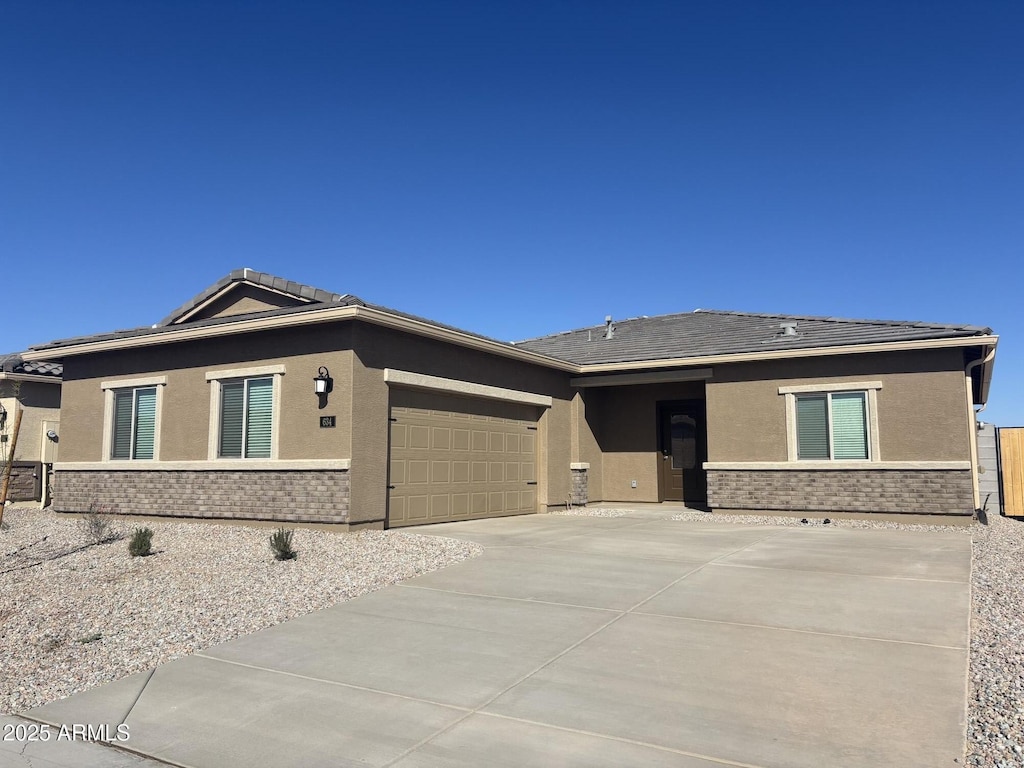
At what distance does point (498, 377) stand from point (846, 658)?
34.0 ft

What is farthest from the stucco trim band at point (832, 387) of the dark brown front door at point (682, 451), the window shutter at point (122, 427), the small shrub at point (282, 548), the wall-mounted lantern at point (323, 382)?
the window shutter at point (122, 427)

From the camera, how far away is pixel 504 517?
15297 millimetres

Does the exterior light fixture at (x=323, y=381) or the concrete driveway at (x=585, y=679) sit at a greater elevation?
the exterior light fixture at (x=323, y=381)

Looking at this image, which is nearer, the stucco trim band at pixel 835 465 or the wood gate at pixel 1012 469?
the stucco trim band at pixel 835 465

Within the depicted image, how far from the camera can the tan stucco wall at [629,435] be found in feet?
59.1

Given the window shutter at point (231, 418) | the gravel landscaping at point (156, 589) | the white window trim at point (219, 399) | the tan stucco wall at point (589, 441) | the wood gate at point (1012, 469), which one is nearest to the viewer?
the gravel landscaping at point (156, 589)

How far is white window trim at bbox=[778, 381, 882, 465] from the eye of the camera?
1405 centimetres

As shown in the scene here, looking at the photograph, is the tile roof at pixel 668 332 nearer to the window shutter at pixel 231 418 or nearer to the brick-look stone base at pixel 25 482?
the window shutter at pixel 231 418

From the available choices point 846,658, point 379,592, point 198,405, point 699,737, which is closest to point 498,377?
point 198,405

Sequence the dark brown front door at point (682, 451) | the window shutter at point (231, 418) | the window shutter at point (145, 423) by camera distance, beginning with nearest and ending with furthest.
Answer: the window shutter at point (231, 418), the window shutter at point (145, 423), the dark brown front door at point (682, 451)

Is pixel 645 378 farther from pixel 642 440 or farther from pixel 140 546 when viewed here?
pixel 140 546

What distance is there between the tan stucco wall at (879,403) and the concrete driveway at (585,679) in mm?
5826

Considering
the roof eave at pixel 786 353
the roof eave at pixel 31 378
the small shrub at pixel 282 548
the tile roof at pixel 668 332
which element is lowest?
the small shrub at pixel 282 548

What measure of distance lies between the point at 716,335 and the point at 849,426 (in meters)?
3.85
